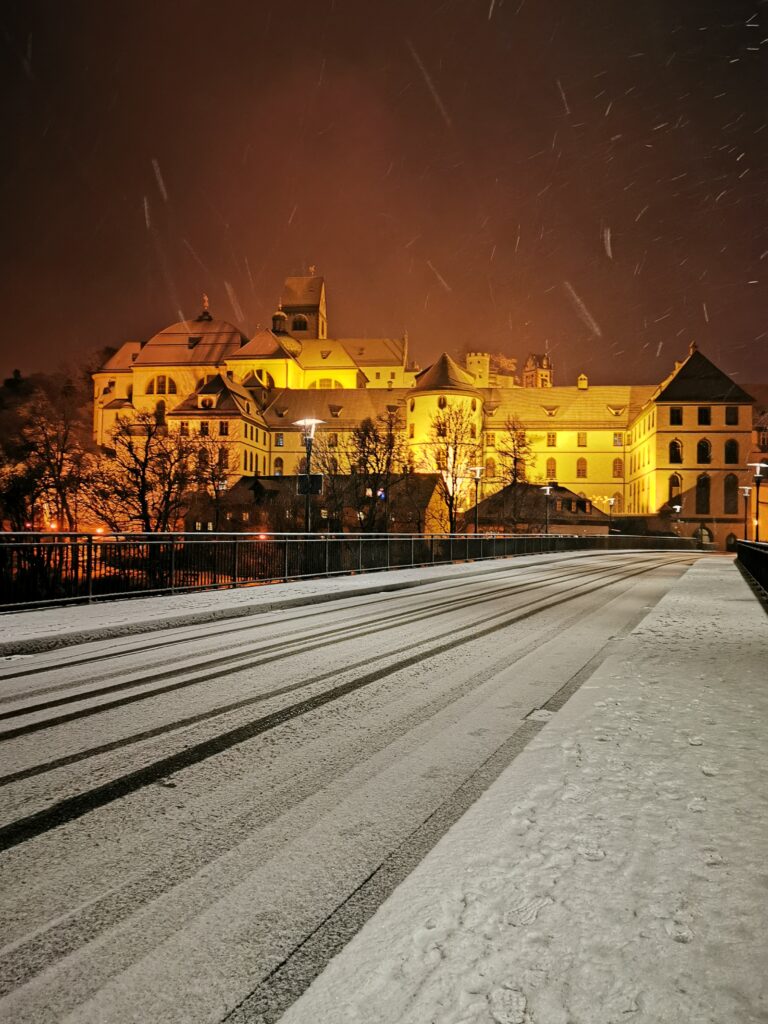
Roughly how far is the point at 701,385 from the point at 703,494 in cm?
1371

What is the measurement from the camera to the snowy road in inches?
96.8

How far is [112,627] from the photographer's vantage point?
10531 millimetres

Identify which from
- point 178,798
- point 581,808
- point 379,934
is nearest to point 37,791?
point 178,798

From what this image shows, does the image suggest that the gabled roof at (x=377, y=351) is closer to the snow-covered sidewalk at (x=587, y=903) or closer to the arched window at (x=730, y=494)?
the arched window at (x=730, y=494)

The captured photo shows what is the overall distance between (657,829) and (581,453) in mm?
114462

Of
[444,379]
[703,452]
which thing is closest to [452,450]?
[444,379]

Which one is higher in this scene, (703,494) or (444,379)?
(444,379)

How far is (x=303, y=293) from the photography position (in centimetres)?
13675

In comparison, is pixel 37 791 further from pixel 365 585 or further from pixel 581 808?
pixel 365 585

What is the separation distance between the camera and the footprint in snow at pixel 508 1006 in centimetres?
211

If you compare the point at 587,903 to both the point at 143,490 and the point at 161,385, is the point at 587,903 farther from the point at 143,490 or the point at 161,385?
the point at 161,385

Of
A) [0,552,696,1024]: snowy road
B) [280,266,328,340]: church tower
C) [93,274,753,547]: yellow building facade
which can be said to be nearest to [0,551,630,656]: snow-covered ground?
[0,552,696,1024]: snowy road

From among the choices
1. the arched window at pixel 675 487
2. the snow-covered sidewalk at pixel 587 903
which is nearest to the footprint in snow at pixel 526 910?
the snow-covered sidewalk at pixel 587 903

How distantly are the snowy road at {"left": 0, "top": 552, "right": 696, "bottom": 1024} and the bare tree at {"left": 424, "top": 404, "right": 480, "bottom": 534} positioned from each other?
2476 inches
